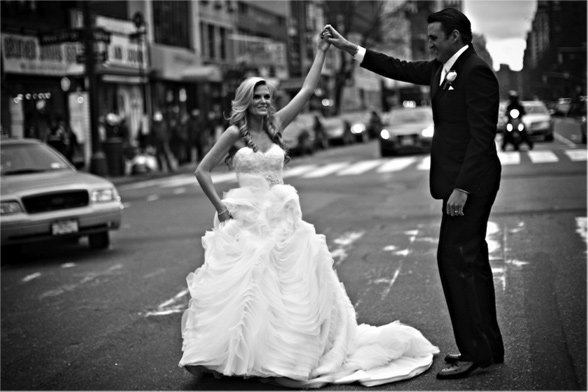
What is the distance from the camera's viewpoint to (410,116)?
101 ft

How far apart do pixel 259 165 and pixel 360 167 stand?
2046 cm

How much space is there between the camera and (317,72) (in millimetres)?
6285

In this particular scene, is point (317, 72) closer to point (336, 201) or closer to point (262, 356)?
point (262, 356)

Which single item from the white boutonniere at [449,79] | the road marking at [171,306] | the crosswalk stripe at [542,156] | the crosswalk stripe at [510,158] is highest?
the white boutonniere at [449,79]

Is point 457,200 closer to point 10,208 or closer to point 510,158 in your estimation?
point 10,208

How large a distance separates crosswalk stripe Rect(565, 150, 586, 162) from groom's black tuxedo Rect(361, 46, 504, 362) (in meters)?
18.1

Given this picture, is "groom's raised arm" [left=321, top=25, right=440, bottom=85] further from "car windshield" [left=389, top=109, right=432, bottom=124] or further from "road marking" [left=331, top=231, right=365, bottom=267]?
"car windshield" [left=389, top=109, right=432, bottom=124]

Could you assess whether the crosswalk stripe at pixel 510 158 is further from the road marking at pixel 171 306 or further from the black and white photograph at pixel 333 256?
the road marking at pixel 171 306

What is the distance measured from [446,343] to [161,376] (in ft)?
6.33

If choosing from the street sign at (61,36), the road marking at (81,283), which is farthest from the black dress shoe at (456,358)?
the street sign at (61,36)

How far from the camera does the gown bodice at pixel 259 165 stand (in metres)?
5.90

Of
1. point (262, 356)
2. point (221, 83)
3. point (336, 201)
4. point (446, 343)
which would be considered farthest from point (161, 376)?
point (221, 83)

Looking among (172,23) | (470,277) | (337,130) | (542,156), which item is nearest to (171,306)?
(470,277)

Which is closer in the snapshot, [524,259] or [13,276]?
[524,259]
